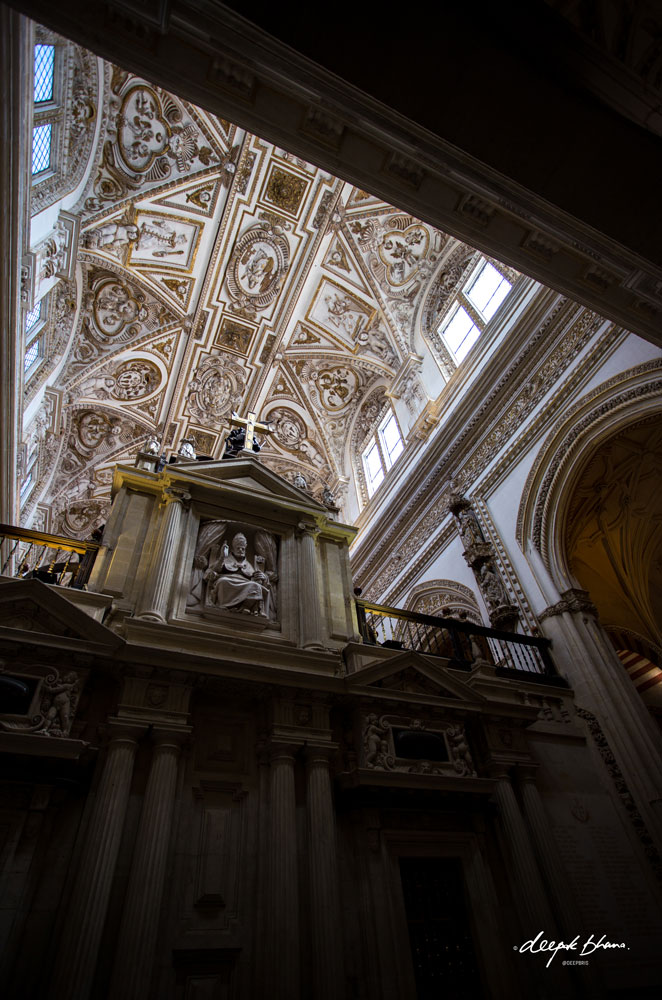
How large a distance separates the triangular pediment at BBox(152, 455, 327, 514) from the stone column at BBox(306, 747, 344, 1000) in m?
3.83

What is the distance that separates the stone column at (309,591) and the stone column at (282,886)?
1492 mm

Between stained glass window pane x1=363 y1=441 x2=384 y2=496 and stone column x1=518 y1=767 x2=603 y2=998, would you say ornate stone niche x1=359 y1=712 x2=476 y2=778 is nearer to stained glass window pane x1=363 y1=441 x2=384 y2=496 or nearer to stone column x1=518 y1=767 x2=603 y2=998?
stone column x1=518 y1=767 x2=603 y2=998

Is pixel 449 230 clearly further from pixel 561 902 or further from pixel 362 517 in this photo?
pixel 362 517

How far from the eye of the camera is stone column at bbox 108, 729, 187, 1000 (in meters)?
3.75

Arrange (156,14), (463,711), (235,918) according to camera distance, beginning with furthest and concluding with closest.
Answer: (463,711) < (235,918) < (156,14)

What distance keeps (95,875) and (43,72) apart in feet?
38.9

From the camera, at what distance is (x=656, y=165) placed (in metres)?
4.16

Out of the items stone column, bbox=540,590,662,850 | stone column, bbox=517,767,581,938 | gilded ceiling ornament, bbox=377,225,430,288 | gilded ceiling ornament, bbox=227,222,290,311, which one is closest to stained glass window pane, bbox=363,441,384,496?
gilded ceiling ornament, bbox=377,225,430,288

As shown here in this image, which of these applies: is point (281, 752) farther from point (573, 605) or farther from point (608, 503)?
point (608, 503)

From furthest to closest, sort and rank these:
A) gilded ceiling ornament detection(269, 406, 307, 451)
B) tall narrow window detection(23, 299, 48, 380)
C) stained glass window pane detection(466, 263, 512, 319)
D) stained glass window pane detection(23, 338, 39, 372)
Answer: gilded ceiling ornament detection(269, 406, 307, 451), stained glass window pane detection(466, 263, 512, 319), stained glass window pane detection(23, 338, 39, 372), tall narrow window detection(23, 299, 48, 380)

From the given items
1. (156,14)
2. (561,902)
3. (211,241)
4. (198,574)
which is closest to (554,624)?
(561,902)

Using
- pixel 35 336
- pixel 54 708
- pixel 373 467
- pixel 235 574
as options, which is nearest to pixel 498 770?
pixel 235 574

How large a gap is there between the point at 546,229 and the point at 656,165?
1.03 m
